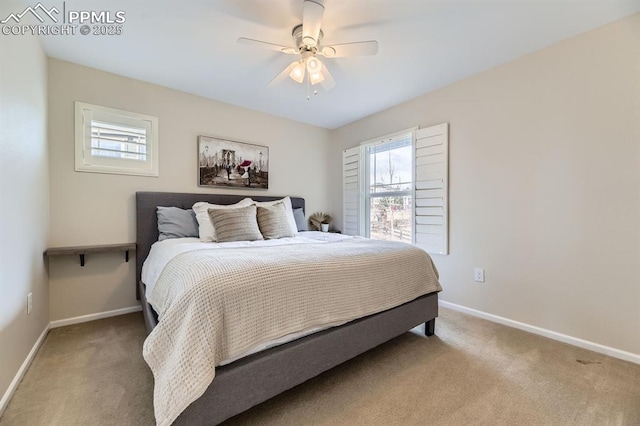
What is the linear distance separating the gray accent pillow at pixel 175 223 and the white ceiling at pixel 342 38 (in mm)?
1359

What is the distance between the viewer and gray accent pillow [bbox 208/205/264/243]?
7.93ft

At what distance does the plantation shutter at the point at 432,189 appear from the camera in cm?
286

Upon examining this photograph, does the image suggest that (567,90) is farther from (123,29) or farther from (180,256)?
(123,29)

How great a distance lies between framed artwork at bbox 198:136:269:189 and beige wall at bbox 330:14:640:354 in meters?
2.27

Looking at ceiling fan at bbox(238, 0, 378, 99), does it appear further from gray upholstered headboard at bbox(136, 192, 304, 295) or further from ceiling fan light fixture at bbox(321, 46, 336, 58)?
gray upholstered headboard at bbox(136, 192, 304, 295)

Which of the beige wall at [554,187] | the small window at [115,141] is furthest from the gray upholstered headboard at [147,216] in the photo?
the beige wall at [554,187]

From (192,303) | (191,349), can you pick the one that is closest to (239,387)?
(191,349)

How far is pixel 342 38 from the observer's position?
2.07 metres

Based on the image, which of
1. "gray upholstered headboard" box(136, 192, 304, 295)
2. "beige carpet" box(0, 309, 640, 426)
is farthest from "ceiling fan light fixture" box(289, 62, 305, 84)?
"beige carpet" box(0, 309, 640, 426)

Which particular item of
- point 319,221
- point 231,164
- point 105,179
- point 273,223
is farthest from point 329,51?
point 319,221

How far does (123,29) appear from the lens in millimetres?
1967

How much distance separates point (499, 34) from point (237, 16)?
76.8 inches

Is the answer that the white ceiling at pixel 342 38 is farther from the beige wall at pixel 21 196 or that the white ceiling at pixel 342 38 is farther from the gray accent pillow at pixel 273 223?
the gray accent pillow at pixel 273 223

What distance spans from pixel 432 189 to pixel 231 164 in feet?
7.95
